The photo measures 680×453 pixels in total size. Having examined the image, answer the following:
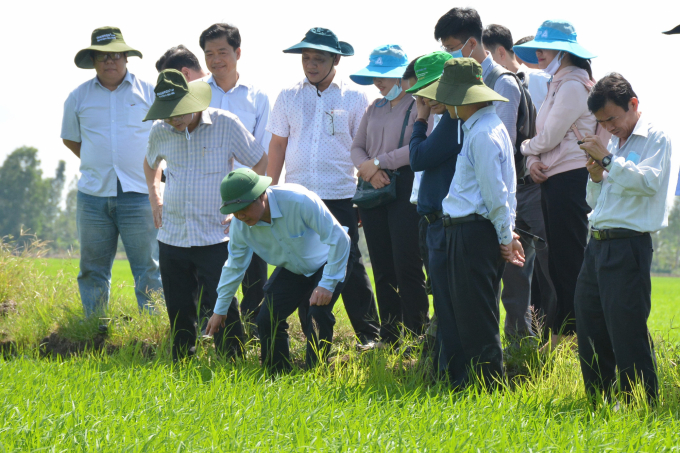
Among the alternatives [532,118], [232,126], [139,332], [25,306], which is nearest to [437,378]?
[532,118]

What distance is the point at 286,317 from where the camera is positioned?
15.8 ft

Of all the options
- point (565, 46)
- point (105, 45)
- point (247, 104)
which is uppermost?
point (105, 45)

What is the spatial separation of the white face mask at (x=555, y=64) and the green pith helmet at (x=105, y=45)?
152 inches

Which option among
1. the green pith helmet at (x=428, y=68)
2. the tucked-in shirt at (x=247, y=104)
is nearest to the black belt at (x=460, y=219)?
the green pith helmet at (x=428, y=68)

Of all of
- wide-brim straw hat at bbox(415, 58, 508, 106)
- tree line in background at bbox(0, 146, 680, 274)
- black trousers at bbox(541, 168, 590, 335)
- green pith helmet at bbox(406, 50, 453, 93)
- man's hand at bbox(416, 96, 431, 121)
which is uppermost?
green pith helmet at bbox(406, 50, 453, 93)

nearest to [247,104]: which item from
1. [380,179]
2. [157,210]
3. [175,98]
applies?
[175,98]

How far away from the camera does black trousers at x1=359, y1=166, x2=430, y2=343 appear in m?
5.21

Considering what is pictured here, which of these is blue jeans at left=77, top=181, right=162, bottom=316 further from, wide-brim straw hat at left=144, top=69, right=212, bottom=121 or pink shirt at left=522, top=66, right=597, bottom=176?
pink shirt at left=522, top=66, right=597, bottom=176

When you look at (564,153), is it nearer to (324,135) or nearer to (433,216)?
(433,216)

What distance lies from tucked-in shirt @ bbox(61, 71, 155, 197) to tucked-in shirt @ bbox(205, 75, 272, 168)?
88 centimetres

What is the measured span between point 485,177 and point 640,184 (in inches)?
32.8

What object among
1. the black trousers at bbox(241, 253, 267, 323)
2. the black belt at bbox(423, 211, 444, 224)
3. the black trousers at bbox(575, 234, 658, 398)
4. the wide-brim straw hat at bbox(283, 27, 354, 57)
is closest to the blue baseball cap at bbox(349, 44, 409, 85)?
the wide-brim straw hat at bbox(283, 27, 354, 57)

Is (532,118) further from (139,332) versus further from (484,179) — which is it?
(139,332)

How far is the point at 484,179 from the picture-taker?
397cm
